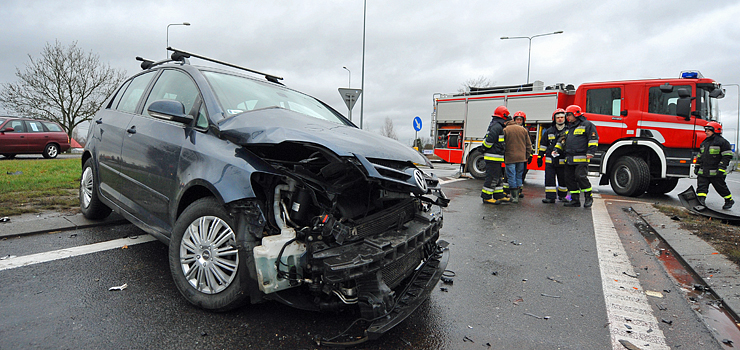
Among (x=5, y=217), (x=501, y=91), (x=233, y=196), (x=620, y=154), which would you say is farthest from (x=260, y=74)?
(x=501, y=91)

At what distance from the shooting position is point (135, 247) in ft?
12.0

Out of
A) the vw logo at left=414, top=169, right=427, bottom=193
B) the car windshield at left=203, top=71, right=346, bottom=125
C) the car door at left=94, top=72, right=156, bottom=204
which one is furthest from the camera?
the car door at left=94, top=72, right=156, bottom=204

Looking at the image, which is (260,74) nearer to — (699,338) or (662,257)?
(699,338)

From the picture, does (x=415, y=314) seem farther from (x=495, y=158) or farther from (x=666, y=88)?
(x=666, y=88)

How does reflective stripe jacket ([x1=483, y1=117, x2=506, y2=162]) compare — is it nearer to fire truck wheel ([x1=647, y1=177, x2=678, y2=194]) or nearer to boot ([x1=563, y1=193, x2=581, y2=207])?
boot ([x1=563, y1=193, x2=581, y2=207])

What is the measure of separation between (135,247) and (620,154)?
9410 millimetres

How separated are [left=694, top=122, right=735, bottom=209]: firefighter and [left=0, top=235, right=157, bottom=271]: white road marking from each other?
29.7 ft

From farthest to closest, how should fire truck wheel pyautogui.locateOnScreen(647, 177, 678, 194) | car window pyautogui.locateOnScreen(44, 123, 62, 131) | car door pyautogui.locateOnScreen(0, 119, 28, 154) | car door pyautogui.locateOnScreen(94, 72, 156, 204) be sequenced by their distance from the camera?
car window pyautogui.locateOnScreen(44, 123, 62, 131), car door pyautogui.locateOnScreen(0, 119, 28, 154), fire truck wheel pyautogui.locateOnScreen(647, 177, 678, 194), car door pyautogui.locateOnScreen(94, 72, 156, 204)

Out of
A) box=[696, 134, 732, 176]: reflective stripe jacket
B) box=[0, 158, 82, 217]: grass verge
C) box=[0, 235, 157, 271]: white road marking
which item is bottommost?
box=[0, 235, 157, 271]: white road marking

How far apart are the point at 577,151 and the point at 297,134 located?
644 cm

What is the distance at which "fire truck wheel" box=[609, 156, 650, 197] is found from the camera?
27.6 ft

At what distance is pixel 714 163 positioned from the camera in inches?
297

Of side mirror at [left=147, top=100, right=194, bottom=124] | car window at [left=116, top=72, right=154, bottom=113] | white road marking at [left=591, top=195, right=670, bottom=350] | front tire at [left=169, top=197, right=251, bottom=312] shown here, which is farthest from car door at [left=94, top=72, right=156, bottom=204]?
white road marking at [left=591, top=195, right=670, bottom=350]

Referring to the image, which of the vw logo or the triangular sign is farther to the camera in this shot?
the triangular sign
